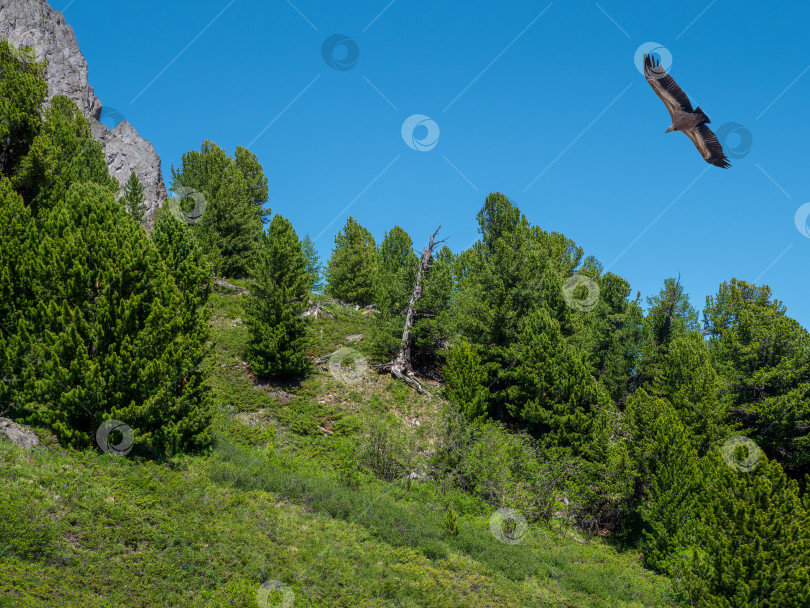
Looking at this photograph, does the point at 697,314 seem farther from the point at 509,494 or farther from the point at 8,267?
the point at 8,267

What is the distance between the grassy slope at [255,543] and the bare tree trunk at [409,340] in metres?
10.6

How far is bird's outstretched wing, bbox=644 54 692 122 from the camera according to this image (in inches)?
396

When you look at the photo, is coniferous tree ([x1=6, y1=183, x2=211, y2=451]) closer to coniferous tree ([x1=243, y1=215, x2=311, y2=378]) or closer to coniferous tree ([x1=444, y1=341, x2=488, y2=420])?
coniferous tree ([x1=243, y1=215, x2=311, y2=378])

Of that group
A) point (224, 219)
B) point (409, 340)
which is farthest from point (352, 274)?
point (409, 340)

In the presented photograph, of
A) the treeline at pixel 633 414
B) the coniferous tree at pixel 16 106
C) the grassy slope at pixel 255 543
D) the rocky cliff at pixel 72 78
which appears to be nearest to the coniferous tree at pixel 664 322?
the treeline at pixel 633 414

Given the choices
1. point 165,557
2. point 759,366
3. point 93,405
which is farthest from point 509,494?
point 759,366

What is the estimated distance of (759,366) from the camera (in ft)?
113

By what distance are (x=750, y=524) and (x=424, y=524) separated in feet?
35.0

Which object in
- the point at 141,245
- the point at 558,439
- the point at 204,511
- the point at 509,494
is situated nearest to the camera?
the point at 204,511

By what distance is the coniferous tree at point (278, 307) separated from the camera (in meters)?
27.5

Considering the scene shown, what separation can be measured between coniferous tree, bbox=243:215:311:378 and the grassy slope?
5.79 meters

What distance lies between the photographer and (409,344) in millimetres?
34000

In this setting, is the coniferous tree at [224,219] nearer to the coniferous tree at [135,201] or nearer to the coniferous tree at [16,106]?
the coniferous tree at [135,201]

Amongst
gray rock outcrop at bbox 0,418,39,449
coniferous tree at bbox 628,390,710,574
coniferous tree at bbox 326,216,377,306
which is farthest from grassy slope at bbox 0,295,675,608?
coniferous tree at bbox 326,216,377,306
